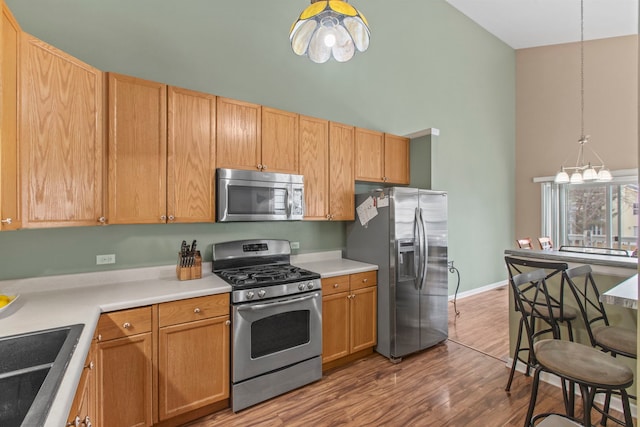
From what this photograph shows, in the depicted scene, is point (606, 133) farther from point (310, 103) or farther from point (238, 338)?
point (238, 338)

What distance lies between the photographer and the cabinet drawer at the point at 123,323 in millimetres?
1786

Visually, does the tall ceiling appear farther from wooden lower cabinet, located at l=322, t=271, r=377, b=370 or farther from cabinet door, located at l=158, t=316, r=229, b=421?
cabinet door, located at l=158, t=316, r=229, b=421

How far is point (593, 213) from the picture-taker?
18.2 ft

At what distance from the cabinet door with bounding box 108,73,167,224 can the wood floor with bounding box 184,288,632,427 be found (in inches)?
64.2

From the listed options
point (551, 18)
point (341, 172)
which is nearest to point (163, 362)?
point (341, 172)

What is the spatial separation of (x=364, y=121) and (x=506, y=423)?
3.33 metres

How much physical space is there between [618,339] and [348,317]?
6.33 feet

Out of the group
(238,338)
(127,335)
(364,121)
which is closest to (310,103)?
(364,121)

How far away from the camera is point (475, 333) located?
12.0 feet

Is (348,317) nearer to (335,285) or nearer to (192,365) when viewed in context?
(335,285)

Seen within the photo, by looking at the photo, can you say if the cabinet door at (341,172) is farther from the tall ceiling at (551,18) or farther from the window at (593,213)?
the window at (593,213)

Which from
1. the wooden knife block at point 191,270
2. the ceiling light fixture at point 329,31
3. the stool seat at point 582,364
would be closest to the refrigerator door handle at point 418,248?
the stool seat at point 582,364

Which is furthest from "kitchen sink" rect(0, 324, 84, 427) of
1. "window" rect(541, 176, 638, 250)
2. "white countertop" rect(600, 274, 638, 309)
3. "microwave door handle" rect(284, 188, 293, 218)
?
"window" rect(541, 176, 638, 250)

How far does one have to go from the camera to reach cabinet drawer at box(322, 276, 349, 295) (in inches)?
109
